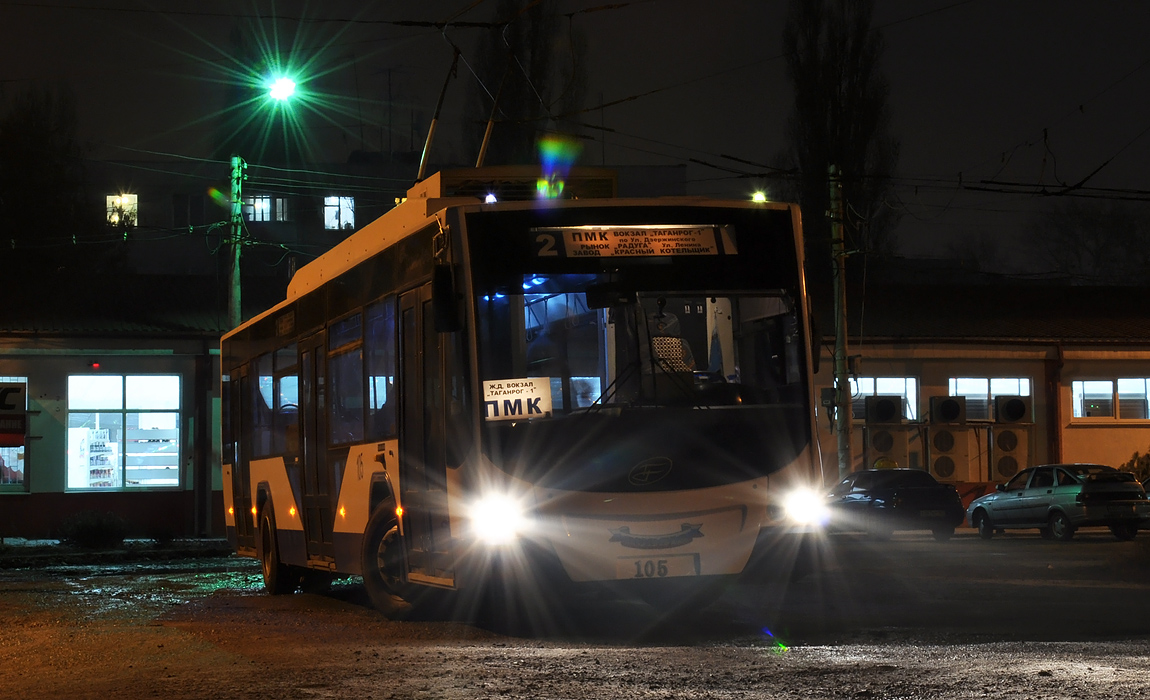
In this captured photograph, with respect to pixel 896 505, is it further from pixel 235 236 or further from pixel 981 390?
pixel 235 236

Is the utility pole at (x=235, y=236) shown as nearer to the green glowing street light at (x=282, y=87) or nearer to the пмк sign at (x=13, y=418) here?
the green glowing street light at (x=282, y=87)

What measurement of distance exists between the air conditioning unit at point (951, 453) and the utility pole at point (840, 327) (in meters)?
7.62

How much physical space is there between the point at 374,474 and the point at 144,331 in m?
21.7

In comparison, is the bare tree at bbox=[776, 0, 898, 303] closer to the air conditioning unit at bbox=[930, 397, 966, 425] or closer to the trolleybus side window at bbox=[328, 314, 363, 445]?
the air conditioning unit at bbox=[930, 397, 966, 425]

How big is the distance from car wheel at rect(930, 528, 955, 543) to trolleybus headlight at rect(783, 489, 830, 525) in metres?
18.2

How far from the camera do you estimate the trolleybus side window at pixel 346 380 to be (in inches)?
507

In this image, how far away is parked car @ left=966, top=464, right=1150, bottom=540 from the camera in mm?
25594

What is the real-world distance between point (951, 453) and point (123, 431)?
20.2m

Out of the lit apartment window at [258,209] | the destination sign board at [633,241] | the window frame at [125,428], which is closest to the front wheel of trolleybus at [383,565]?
the destination sign board at [633,241]

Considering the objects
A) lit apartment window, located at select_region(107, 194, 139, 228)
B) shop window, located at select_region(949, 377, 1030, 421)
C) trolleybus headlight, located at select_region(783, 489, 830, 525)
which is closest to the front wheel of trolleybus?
trolleybus headlight, located at select_region(783, 489, 830, 525)

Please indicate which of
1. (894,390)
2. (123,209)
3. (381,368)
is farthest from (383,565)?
(123,209)

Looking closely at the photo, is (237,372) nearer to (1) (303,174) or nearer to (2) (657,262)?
(2) (657,262)

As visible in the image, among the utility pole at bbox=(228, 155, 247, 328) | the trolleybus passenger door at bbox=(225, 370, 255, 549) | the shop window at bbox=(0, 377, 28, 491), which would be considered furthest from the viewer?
the shop window at bbox=(0, 377, 28, 491)

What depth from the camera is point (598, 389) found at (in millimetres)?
10352
